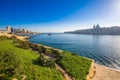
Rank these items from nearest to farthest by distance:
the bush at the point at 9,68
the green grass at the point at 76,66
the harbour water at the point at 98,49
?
the bush at the point at 9,68 < the green grass at the point at 76,66 < the harbour water at the point at 98,49

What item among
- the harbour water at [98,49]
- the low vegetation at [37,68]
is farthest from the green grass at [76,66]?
the harbour water at [98,49]

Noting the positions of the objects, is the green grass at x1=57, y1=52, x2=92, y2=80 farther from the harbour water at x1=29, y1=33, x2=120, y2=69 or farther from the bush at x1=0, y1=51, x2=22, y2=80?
the harbour water at x1=29, y1=33, x2=120, y2=69

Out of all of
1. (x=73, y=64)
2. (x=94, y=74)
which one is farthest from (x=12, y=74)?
(x=94, y=74)

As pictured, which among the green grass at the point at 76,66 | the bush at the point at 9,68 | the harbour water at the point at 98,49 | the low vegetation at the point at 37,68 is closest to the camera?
the bush at the point at 9,68

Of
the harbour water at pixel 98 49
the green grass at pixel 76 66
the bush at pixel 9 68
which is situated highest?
the bush at pixel 9 68

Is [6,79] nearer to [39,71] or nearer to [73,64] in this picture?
[39,71]

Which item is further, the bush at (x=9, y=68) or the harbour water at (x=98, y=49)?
the harbour water at (x=98, y=49)

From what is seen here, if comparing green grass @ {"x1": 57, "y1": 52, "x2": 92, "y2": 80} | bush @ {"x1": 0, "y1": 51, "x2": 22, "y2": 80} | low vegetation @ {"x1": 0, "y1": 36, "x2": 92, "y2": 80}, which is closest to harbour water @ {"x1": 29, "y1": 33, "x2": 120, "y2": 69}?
green grass @ {"x1": 57, "y1": 52, "x2": 92, "y2": 80}

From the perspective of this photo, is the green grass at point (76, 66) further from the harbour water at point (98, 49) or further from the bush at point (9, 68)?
the harbour water at point (98, 49)

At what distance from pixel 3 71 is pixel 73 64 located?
15.7 meters

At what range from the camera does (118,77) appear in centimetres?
2931

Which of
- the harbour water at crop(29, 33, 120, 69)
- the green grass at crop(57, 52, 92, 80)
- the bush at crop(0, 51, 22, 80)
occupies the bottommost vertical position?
the harbour water at crop(29, 33, 120, 69)

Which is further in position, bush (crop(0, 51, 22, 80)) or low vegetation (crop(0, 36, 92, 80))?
low vegetation (crop(0, 36, 92, 80))

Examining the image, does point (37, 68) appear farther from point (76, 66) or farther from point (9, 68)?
point (76, 66)
